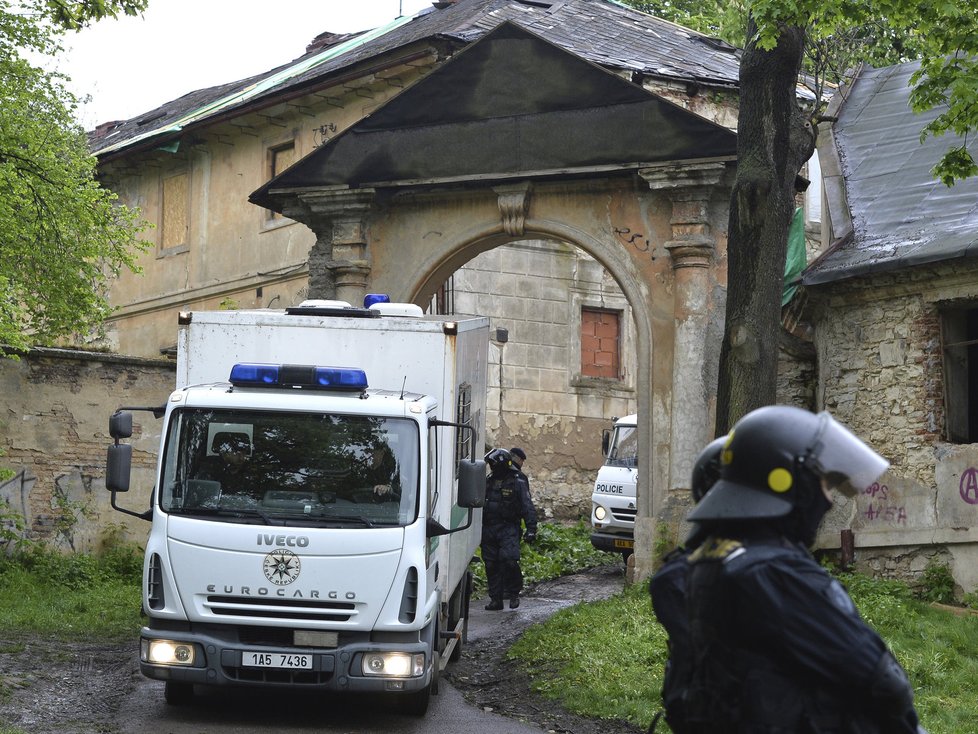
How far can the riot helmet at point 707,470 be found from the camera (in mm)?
4141

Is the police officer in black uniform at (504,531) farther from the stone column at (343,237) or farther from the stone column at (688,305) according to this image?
the stone column at (343,237)

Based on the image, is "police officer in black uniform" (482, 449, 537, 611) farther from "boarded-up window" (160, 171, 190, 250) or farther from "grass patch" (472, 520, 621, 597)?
"boarded-up window" (160, 171, 190, 250)

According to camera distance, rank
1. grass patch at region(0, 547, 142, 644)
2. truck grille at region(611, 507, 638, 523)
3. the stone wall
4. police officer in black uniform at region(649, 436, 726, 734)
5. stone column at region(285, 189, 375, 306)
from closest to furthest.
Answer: police officer in black uniform at region(649, 436, 726, 734) → the stone wall → grass patch at region(0, 547, 142, 644) → stone column at region(285, 189, 375, 306) → truck grille at region(611, 507, 638, 523)

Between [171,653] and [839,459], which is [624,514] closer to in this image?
[171,653]

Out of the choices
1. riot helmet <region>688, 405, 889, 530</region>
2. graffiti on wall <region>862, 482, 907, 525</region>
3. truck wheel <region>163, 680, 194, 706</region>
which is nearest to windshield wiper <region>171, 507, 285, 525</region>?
truck wheel <region>163, 680, 194, 706</region>

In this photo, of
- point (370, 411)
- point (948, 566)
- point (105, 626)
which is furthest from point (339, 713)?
point (948, 566)

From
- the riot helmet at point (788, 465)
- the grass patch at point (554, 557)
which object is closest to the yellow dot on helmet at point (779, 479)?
the riot helmet at point (788, 465)

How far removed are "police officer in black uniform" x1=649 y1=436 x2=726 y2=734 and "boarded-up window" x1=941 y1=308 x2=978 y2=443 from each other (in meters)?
10.3

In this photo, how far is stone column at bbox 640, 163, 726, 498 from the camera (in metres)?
15.7

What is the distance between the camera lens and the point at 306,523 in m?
9.32

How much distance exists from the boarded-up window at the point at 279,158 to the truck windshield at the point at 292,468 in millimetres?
18121

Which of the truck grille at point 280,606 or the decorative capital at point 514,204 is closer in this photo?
the truck grille at point 280,606

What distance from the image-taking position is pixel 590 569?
20.3 metres

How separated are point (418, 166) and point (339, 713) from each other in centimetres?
837
